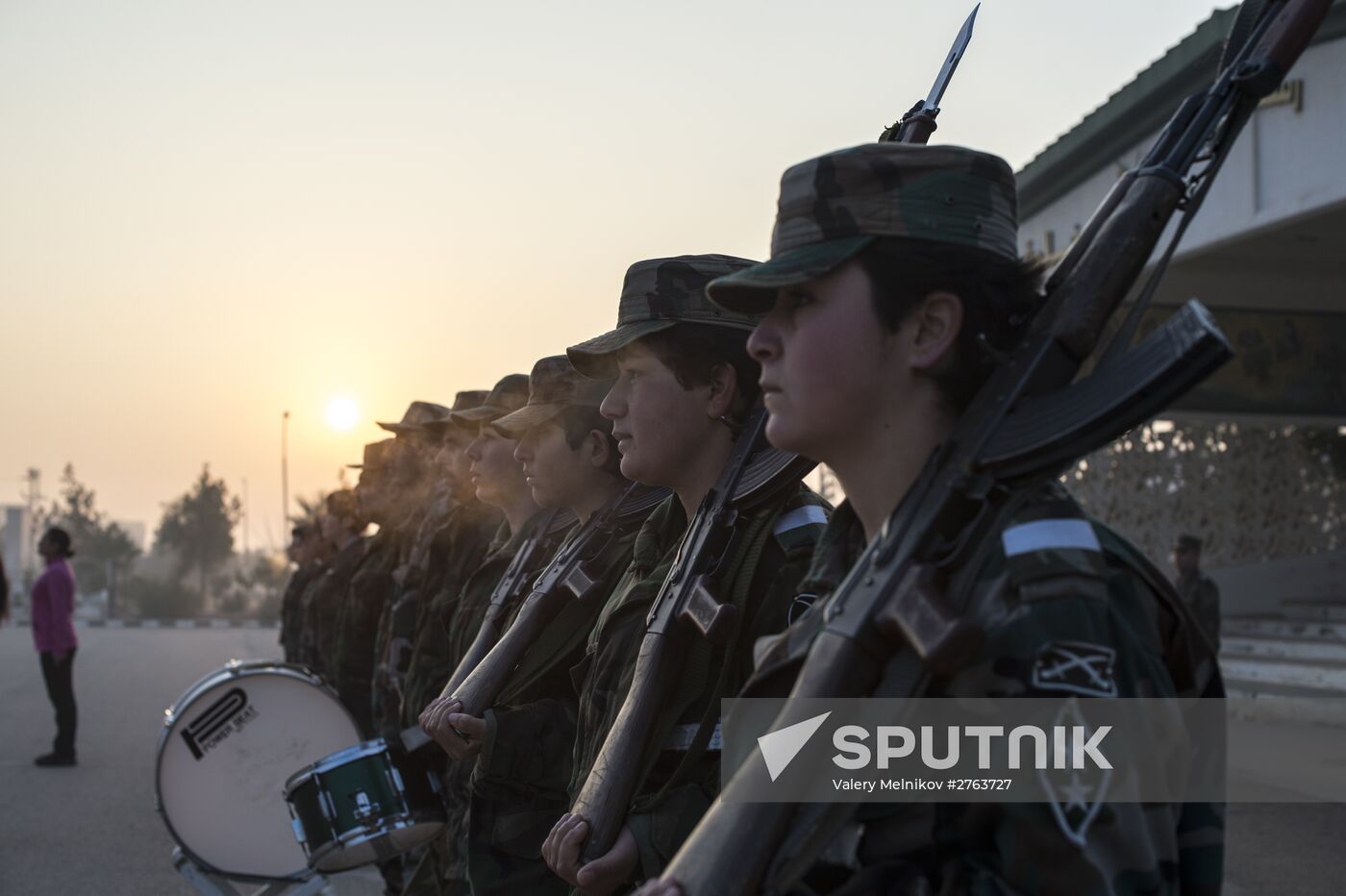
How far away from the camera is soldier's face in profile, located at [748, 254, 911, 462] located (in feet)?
6.77

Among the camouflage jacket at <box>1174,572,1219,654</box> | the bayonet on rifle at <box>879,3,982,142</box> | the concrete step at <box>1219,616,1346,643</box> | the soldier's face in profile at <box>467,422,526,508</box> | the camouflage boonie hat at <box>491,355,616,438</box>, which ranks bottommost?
the concrete step at <box>1219,616,1346,643</box>

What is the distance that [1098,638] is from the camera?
1.72 metres

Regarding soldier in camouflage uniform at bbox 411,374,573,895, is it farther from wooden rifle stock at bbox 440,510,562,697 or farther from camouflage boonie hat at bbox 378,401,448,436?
camouflage boonie hat at bbox 378,401,448,436

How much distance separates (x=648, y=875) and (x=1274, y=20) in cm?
184

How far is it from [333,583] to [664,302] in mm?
6996

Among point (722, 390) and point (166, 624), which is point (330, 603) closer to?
point (722, 390)

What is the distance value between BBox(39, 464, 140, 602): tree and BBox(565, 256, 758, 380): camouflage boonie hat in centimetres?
5755

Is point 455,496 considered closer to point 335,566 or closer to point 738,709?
point 335,566

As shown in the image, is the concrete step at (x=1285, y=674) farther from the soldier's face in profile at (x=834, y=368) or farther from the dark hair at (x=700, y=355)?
the soldier's face in profile at (x=834, y=368)

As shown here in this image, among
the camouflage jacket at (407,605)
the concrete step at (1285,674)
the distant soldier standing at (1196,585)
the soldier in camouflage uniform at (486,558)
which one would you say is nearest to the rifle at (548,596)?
the soldier in camouflage uniform at (486,558)

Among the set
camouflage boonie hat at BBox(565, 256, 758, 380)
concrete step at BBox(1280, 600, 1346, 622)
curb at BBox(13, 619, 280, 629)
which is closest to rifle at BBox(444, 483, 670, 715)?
camouflage boonie hat at BBox(565, 256, 758, 380)

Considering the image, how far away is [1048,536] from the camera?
1791 millimetres

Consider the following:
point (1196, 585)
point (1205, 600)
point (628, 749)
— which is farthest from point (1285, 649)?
point (628, 749)

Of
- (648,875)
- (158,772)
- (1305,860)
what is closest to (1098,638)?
(648,875)
